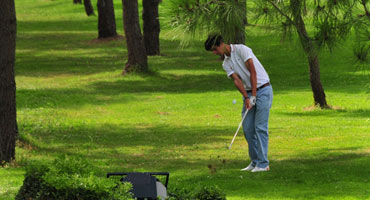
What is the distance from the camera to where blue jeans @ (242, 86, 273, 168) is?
1027 centimetres

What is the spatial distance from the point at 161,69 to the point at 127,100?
21.8ft

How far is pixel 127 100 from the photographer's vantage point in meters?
21.6

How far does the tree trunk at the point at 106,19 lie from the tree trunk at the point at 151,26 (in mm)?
5045

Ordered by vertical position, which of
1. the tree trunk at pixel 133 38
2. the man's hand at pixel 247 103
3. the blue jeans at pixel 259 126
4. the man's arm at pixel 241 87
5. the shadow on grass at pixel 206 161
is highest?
the man's arm at pixel 241 87

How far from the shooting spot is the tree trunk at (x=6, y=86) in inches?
465

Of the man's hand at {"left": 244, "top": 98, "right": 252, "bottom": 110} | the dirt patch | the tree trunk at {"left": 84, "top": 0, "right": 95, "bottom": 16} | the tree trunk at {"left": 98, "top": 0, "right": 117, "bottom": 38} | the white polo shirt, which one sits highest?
the white polo shirt

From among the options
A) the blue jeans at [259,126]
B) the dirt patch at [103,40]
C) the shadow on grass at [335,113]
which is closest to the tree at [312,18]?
the blue jeans at [259,126]

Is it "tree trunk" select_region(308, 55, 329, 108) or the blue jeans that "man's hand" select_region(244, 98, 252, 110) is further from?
"tree trunk" select_region(308, 55, 329, 108)

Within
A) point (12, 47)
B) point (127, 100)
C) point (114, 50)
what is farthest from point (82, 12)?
point (12, 47)

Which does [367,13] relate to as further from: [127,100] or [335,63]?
[335,63]

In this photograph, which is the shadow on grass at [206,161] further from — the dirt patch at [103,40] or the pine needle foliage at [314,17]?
the dirt patch at [103,40]

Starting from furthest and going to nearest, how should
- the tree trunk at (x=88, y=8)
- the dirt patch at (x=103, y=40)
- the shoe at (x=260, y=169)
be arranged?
the tree trunk at (x=88, y=8)
the dirt patch at (x=103, y=40)
the shoe at (x=260, y=169)

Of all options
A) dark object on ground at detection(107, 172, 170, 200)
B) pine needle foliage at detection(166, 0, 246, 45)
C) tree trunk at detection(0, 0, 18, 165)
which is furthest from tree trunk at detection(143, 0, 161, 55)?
dark object on ground at detection(107, 172, 170, 200)

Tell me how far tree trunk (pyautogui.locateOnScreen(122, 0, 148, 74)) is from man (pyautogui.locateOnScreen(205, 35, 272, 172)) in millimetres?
16370
